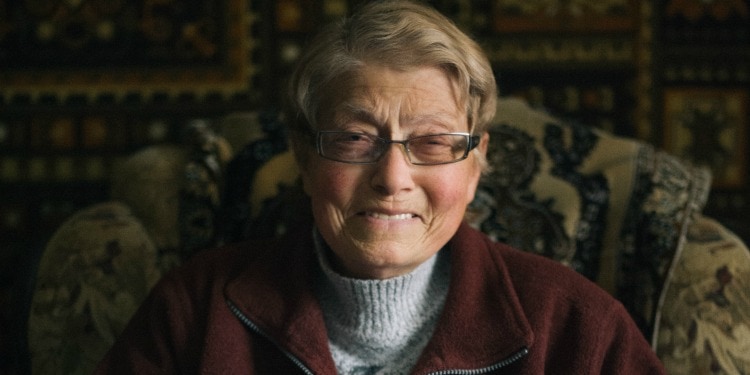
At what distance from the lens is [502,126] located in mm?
A: 1892

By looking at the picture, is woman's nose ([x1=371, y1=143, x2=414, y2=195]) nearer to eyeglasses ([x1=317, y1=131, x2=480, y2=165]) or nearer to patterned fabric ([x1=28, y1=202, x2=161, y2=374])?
eyeglasses ([x1=317, y1=131, x2=480, y2=165])

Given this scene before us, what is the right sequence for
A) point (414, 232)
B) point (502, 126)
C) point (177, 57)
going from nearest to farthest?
point (414, 232)
point (502, 126)
point (177, 57)

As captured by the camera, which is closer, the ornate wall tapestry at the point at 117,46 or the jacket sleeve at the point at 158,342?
the jacket sleeve at the point at 158,342

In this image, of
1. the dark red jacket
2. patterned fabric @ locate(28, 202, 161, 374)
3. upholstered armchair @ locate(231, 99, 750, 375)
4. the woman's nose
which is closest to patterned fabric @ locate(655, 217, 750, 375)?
upholstered armchair @ locate(231, 99, 750, 375)

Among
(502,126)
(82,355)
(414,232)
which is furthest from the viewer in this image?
(502,126)

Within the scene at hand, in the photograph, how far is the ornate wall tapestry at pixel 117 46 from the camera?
232cm

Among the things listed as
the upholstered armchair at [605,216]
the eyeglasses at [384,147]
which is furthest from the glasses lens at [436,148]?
the upholstered armchair at [605,216]

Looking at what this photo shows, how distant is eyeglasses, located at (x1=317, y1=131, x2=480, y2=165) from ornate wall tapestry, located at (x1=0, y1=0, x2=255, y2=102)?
108 cm

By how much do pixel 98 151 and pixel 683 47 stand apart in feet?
5.75

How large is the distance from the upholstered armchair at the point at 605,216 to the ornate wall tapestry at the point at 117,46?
0.54 m

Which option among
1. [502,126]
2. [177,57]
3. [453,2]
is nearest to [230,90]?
[177,57]

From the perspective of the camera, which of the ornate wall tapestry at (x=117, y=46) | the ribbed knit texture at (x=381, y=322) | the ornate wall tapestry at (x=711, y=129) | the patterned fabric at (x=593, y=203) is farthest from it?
the ornate wall tapestry at (x=711, y=129)

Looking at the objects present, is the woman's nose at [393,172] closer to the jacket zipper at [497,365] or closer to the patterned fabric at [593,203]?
the jacket zipper at [497,365]

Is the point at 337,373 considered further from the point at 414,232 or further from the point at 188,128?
the point at 188,128
